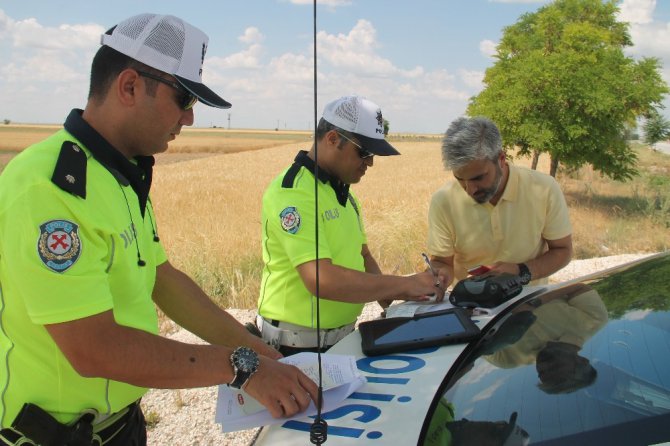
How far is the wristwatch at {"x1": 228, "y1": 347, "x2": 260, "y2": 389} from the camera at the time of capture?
5.09ft

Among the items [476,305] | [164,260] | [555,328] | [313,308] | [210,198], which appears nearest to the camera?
[555,328]

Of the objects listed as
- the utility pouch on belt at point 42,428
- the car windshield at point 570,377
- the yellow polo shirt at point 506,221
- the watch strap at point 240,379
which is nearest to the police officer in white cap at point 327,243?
the yellow polo shirt at point 506,221

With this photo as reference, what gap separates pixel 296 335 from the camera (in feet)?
8.79

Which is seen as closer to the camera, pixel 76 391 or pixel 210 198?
pixel 76 391

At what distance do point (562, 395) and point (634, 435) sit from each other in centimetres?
23

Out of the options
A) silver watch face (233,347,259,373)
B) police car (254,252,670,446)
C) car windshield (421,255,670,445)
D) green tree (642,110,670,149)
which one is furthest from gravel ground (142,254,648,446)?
green tree (642,110,670,149)

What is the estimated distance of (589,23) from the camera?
16.5 metres

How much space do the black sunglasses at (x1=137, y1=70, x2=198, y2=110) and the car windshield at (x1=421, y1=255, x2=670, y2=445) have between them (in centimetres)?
109

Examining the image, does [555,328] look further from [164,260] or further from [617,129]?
[617,129]

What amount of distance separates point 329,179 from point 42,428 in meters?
1.55

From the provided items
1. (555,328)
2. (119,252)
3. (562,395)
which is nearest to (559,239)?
(555,328)

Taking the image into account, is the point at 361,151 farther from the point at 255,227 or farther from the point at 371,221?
the point at 371,221

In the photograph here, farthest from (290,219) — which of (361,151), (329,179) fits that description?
(361,151)

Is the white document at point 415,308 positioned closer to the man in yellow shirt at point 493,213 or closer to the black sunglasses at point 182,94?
the man in yellow shirt at point 493,213
